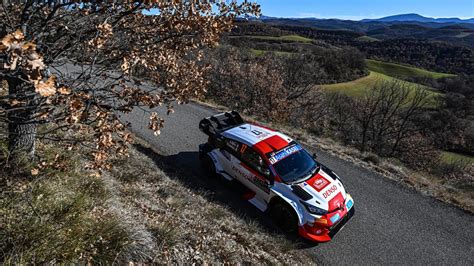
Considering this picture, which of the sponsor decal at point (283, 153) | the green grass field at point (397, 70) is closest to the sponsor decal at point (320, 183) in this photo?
the sponsor decal at point (283, 153)

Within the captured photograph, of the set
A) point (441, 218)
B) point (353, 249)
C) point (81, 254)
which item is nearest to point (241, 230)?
point (353, 249)

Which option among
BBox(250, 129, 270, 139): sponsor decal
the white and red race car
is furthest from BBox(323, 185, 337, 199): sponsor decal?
BBox(250, 129, 270, 139): sponsor decal

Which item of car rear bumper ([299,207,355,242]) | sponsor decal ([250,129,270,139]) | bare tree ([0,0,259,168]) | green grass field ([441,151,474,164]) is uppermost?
bare tree ([0,0,259,168])

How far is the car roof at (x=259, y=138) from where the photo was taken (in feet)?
26.8

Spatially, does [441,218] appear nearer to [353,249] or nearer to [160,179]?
[353,249]

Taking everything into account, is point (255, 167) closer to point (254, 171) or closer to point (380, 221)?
point (254, 171)

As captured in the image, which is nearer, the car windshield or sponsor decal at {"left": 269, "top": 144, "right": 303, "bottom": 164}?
the car windshield

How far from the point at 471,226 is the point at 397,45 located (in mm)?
123246

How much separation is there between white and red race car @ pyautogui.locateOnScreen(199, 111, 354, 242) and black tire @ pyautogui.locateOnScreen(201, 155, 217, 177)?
37 millimetres

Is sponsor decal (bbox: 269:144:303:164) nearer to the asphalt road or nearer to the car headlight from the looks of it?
the car headlight

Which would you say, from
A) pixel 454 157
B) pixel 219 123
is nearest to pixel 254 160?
pixel 219 123

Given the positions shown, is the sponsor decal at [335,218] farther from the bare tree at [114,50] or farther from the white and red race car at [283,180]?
the bare tree at [114,50]

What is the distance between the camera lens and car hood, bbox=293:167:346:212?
7.16 m

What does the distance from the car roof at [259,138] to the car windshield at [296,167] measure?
412 mm
